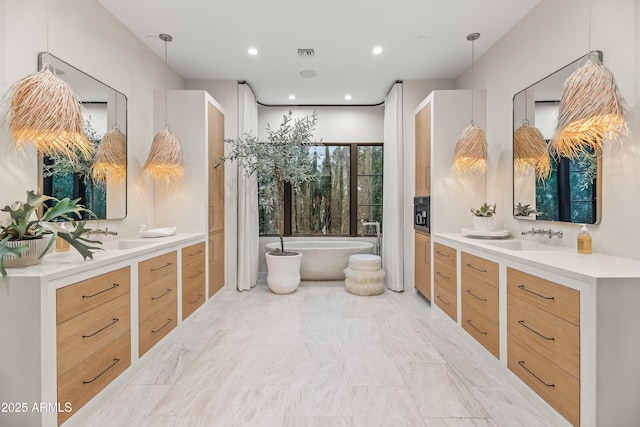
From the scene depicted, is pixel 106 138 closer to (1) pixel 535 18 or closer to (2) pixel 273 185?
(2) pixel 273 185

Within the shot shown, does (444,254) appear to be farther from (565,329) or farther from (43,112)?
(43,112)

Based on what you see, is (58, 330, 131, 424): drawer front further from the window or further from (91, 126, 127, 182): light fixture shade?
the window

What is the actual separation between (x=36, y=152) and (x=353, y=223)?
4171 mm

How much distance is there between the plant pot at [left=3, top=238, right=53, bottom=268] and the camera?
1557 millimetres

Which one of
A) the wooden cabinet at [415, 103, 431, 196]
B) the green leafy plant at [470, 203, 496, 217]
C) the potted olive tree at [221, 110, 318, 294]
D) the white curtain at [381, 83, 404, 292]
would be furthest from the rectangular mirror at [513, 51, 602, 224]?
the potted olive tree at [221, 110, 318, 294]

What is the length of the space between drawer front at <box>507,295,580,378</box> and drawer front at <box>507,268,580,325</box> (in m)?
0.03

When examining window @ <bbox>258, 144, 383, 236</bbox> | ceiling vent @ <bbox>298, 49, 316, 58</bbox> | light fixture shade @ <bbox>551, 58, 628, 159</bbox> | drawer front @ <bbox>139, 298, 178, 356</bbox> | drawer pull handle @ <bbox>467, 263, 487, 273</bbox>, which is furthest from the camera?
window @ <bbox>258, 144, 383, 236</bbox>

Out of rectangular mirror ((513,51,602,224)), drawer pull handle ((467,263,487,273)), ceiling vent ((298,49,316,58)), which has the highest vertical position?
ceiling vent ((298,49,316,58))

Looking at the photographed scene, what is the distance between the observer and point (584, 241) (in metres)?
2.04

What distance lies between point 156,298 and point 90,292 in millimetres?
758

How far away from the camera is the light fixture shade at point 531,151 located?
254 cm

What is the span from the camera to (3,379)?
1442mm

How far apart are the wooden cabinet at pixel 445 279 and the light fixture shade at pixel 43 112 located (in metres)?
3.14

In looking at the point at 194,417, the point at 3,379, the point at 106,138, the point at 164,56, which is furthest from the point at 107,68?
the point at 194,417
